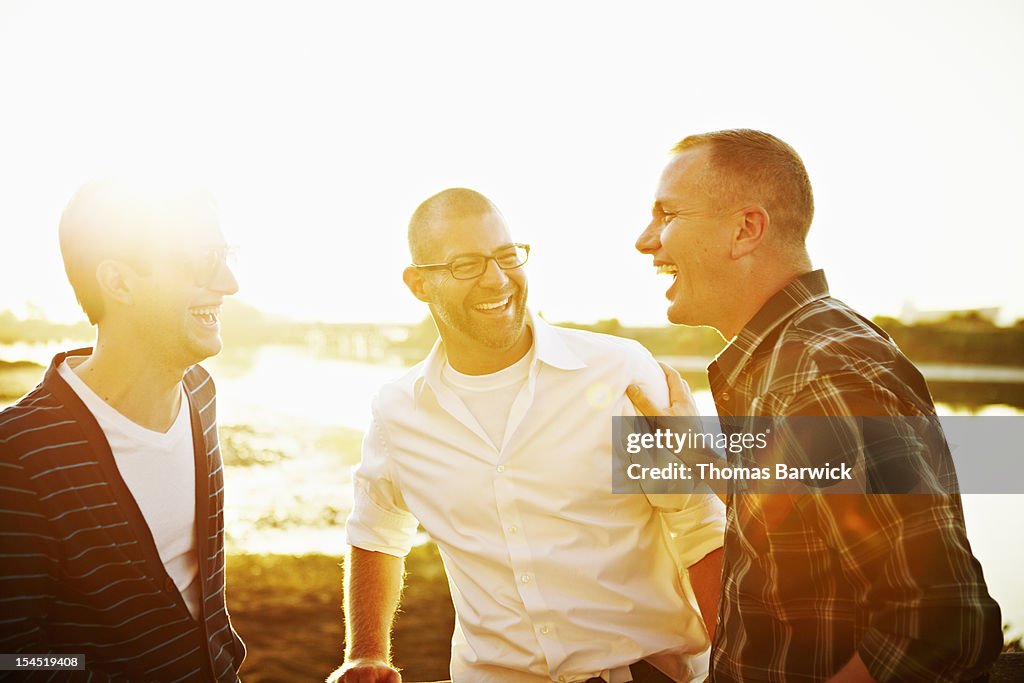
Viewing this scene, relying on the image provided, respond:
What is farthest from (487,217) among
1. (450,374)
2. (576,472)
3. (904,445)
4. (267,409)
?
(267,409)

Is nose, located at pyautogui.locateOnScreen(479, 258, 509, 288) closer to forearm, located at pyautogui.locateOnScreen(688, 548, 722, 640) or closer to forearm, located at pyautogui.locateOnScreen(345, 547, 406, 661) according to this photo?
forearm, located at pyautogui.locateOnScreen(345, 547, 406, 661)

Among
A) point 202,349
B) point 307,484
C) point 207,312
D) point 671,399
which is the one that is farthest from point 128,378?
point 307,484

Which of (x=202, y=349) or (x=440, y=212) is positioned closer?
(x=202, y=349)

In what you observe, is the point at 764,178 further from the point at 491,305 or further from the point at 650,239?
the point at 491,305

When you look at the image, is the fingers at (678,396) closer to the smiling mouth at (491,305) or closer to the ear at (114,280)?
the smiling mouth at (491,305)

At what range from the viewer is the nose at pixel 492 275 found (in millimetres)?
3261

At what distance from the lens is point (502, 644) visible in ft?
9.57

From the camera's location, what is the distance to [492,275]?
3.27 meters

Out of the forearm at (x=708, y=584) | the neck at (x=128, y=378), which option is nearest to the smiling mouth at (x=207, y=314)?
the neck at (x=128, y=378)

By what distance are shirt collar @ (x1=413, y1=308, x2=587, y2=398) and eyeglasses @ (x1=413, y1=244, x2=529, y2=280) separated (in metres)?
0.29

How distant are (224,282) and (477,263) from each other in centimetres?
110

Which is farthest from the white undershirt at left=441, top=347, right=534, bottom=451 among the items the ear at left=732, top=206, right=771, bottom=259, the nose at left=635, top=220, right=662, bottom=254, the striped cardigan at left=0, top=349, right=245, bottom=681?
the striped cardigan at left=0, top=349, right=245, bottom=681

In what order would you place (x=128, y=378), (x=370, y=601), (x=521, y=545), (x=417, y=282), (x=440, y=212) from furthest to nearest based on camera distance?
(x=417, y=282)
(x=440, y=212)
(x=370, y=601)
(x=521, y=545)
(x=128, y=378)

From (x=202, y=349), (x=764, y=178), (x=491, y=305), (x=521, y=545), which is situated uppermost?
(x=764, y=178)
